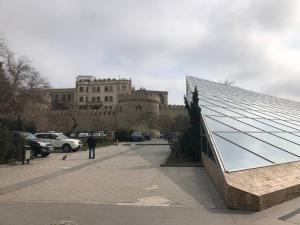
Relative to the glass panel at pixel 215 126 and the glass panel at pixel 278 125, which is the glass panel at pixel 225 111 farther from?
the glass panel at pixel 215 126

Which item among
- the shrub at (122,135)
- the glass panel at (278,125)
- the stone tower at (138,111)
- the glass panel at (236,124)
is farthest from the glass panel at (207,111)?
the stone tower at (138,111)

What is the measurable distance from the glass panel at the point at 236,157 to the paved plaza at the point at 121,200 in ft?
2.97

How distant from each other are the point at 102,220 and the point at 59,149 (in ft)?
76.4

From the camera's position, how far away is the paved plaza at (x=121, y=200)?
8.34 m

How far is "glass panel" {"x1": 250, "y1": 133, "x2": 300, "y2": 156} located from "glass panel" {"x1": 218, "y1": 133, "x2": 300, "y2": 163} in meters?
0.61

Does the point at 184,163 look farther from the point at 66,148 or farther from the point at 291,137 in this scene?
the point at 66,148

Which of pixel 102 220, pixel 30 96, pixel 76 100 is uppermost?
pixel 76 100

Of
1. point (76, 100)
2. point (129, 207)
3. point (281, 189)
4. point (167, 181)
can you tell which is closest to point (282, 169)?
point (281, 189)

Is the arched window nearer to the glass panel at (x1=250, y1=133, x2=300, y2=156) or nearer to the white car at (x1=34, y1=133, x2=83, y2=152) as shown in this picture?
the white car at (x1=34, y1=133, x2=83, y2=152)

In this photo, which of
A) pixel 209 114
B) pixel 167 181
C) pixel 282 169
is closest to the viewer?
pixel 282 169

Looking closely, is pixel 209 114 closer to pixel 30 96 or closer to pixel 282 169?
pixel 282 169

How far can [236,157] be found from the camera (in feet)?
42.3

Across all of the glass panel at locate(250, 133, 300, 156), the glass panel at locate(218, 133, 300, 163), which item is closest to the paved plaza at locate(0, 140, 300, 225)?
the glass panel at locate(218, 133, 300, 163)

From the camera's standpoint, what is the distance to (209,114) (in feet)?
62.4
